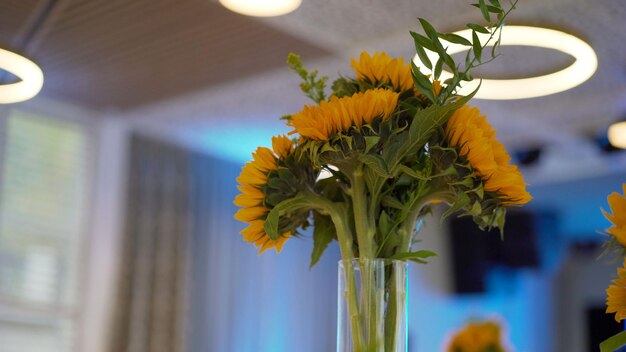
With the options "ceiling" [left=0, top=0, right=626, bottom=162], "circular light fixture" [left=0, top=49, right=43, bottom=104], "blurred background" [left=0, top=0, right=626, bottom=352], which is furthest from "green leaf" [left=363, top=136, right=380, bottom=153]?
"ceiling" [left=0, top=0, right=626, bottom=162]

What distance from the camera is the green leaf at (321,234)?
1269 millimetres

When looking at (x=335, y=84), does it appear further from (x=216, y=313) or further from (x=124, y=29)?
(x=216, y=313)

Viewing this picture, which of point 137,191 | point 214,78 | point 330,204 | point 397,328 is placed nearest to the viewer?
point 397,328

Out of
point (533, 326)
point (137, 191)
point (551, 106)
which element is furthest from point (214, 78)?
point (533, 326)

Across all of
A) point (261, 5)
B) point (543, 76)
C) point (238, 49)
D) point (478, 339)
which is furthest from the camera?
point (238, 49)

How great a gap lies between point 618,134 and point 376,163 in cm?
355

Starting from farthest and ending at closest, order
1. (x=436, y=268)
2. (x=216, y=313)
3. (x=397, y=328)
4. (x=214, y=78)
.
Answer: (x=436, y=268) < (x=216, y=313) < (x=214, y=78) < (x=397, y=328)

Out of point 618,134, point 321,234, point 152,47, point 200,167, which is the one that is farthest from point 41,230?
point 321,234

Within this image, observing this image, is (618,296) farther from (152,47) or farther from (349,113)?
(152,47)

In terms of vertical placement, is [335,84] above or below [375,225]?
above

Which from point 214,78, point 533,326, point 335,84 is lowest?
point 533,326

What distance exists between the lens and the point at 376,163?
3.64 feet

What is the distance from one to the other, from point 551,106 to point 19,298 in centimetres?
335

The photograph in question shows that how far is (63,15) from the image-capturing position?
11.5 ft
